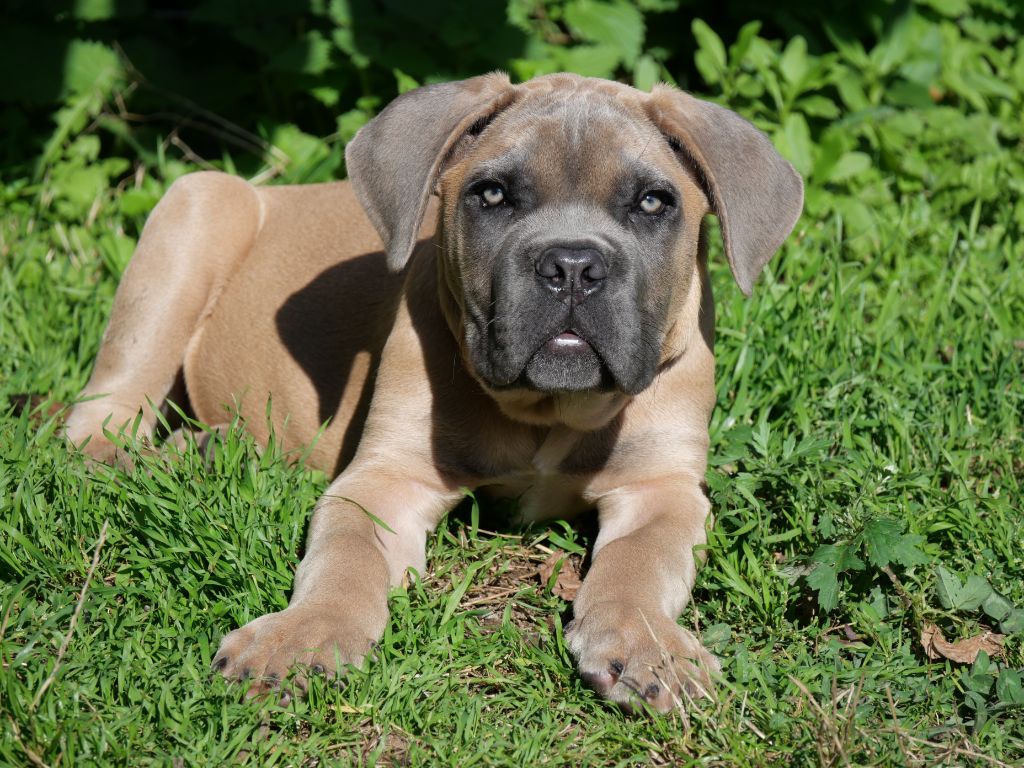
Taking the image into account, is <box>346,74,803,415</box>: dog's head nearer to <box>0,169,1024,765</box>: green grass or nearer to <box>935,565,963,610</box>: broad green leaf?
<box>0,169,1024,765</box>: green grass

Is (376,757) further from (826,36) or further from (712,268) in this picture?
(826,36)

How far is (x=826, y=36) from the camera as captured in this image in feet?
23.2

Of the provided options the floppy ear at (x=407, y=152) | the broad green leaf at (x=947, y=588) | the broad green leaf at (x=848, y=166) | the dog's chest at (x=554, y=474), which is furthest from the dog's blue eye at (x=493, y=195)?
the broad green leaf at (x=848, y=166)

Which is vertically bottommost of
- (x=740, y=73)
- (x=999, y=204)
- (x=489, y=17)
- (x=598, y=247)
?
(x=999, y=204)

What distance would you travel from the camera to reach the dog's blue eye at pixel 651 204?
149 inches

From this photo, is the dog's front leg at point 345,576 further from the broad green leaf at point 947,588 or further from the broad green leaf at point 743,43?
the broad green leaf at point 743,43

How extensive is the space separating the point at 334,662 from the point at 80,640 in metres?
0.73

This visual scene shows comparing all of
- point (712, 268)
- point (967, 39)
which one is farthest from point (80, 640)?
point (967, 39)

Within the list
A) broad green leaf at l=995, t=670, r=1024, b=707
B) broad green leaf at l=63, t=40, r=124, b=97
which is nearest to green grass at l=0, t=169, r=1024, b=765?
broad green leaf at l=995, t=670, r=1024, b=707

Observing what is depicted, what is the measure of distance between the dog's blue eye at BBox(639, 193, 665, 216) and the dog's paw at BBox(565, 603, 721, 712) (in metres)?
1.20

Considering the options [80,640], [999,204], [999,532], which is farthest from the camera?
[999,204]

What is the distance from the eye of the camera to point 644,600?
3.45 metres

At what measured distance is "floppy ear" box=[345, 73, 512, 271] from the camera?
3.76 m

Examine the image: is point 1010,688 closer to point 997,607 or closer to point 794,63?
point 997,607
